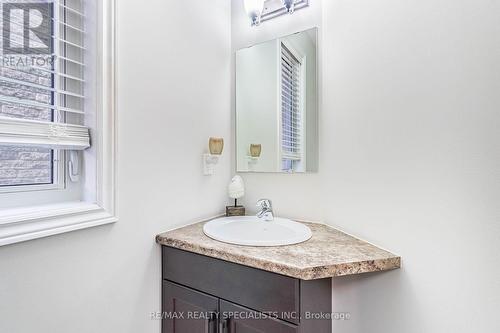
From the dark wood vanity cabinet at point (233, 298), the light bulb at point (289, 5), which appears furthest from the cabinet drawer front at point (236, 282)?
the light bulb at point (289, 5)

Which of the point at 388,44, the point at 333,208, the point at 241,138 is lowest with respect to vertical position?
the point at 333,208

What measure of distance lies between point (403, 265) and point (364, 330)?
1.13ft

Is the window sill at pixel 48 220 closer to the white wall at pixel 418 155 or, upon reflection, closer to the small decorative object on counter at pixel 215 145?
the small decorative object on counter at pixel 215 145

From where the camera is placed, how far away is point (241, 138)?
4.95 feet

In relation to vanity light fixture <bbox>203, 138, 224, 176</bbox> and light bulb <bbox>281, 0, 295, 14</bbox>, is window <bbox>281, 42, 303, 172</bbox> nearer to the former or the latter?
light bulb <bbox>281, 0, 295, 14</bbox>

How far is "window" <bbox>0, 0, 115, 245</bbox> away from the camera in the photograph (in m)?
0.77

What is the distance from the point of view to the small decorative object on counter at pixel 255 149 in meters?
1.45

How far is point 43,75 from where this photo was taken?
0.86 meters

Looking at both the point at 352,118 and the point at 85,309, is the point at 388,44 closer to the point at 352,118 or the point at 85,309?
the point at 352,118

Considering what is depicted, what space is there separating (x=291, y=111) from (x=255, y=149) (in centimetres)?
30

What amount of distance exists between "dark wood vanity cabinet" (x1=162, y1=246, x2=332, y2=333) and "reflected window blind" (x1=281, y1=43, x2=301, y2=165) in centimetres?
67

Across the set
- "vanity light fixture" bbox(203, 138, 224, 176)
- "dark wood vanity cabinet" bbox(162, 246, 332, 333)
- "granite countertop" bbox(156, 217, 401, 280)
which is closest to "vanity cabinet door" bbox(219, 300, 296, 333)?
"dark wood vanity cabinet" bbox(162, 246, 332, 333)

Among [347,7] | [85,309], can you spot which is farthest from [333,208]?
[85,309]

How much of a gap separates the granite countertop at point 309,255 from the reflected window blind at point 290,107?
0.48 meters
